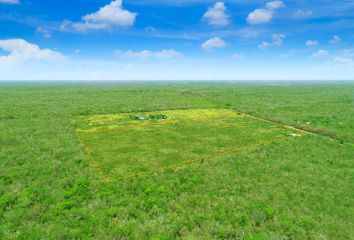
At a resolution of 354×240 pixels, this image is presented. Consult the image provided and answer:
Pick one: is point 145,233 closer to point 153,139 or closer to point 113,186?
point 113,186

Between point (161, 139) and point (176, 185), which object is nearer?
point (176, 185)

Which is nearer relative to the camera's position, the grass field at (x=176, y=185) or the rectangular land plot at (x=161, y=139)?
the grass field at (x=176, y=185)

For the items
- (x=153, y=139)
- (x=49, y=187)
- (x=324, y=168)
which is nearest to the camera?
(x=49, y=187)

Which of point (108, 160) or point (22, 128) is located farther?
point (22, 128)

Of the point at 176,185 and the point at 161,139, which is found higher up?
the point at 161,139

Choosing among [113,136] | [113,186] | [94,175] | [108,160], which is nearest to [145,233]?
[113,186]

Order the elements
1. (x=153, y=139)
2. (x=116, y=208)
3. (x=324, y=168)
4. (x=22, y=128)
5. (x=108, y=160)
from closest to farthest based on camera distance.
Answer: (x=116, y=208)
(x=324, y=168)
(x=108, y=160)
(x=153, y=139)
(x=22, y=128)

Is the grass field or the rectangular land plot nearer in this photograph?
the grass field
